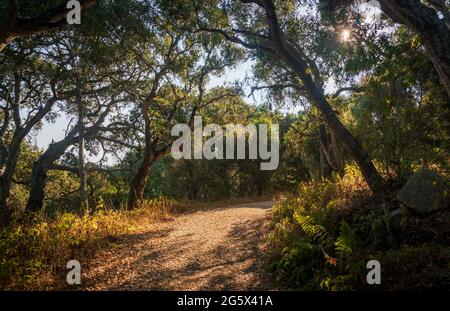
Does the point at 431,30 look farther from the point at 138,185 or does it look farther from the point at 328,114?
the point at 138,185

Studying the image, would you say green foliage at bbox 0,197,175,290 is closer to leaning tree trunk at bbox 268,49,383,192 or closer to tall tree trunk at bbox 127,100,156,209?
tall tree trunk at bbox 127,100,156,209

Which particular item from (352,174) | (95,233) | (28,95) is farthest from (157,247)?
(28,95)

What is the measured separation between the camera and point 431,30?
5.91 m

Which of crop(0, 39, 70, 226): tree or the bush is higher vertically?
crop(0, 39, 70, 226): tree

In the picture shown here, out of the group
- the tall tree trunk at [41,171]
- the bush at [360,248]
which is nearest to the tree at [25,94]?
the tall tree trunk at [41,171]

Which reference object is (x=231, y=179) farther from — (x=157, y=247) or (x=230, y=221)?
(x=157, y=247)

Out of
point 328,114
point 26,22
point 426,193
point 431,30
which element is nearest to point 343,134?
point 328,114

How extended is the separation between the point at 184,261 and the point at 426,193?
17.8ft

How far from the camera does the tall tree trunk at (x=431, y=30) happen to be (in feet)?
19.1

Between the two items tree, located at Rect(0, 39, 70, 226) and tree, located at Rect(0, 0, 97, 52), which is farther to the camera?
tree, located at Rect(0, 39, 70, 226)

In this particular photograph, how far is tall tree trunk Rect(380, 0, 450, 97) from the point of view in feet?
19.1

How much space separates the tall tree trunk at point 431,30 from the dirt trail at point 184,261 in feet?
16.5

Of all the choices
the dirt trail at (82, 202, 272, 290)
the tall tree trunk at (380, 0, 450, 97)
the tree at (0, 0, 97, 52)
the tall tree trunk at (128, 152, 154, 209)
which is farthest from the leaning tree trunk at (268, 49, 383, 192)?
the tall tree trunk at (128, 152, 154, 209)

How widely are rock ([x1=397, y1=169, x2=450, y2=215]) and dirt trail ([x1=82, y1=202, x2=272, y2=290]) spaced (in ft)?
10.8
